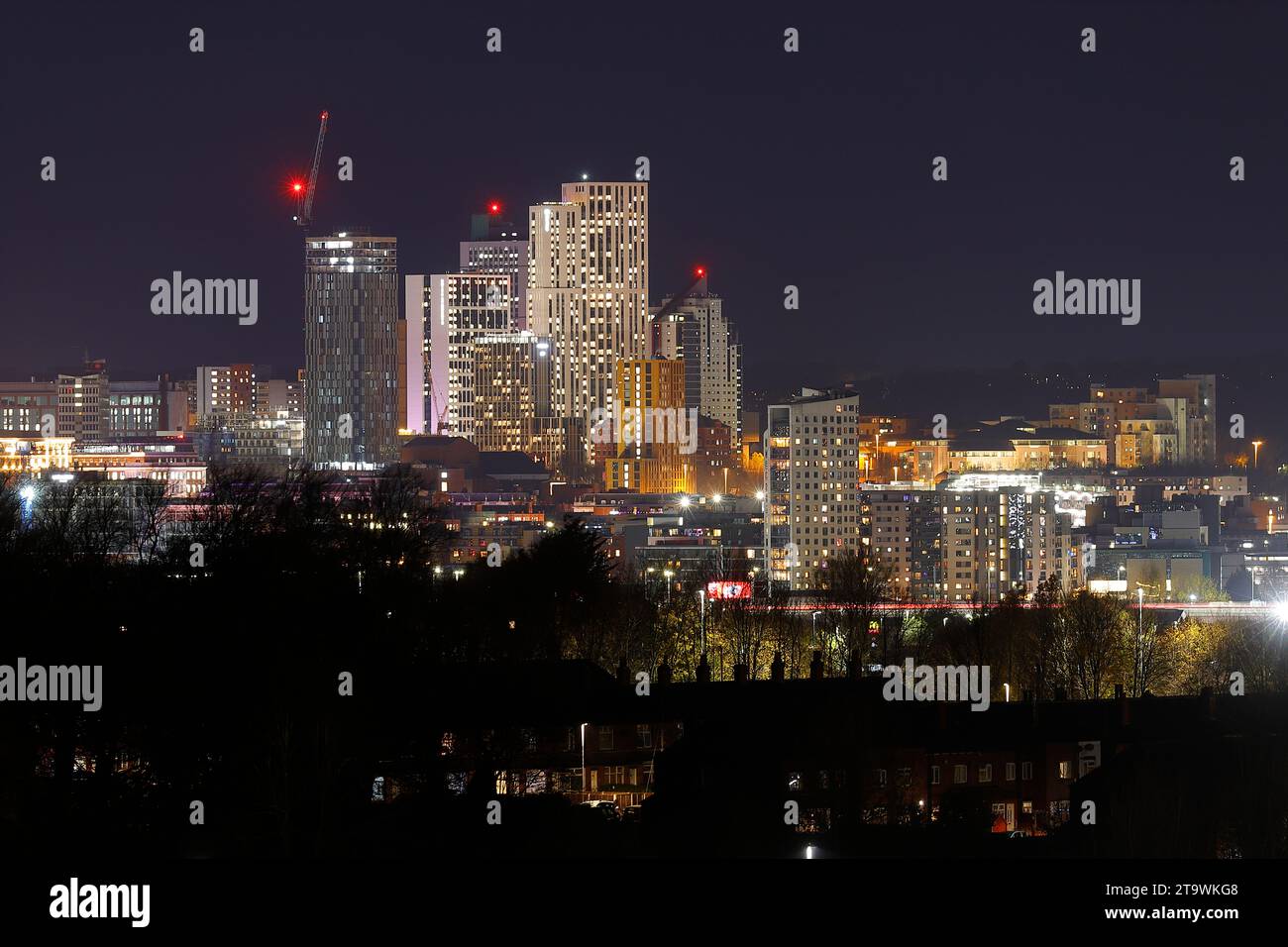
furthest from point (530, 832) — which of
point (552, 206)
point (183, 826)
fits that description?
point (552, 206)

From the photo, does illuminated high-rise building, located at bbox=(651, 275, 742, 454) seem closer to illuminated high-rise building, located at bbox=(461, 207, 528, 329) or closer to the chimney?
illuminated high-rise building, located at bbox=(461, 207, 528, 329)

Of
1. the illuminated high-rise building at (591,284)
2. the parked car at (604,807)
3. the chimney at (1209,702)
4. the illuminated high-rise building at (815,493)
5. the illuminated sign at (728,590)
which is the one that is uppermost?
the illuminated high-rise building at (591,284)

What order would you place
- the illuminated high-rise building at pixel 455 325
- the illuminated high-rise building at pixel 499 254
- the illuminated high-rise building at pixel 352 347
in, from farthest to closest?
the illuminated high-rise building at pixel 499 254 < the illuminated high-rise building at pixel 455 325 < the illuminated high-rise building at pixel 352 347

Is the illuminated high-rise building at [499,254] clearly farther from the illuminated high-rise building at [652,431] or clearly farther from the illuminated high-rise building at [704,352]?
the illuminated high-rise building at [652,431]

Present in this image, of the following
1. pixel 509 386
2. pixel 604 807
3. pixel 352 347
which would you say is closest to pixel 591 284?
pixel 509 386

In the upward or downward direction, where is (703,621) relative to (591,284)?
downward

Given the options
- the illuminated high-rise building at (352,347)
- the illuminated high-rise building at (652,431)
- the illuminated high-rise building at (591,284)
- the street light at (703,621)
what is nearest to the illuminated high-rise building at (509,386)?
the illuminated high-rise building at (591,284)

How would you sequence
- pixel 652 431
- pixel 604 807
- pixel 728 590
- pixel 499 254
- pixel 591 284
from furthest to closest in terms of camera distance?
1. pixel 499 254
2. pixel 591 284
3. pixel 652 431
4. pixel 728 590
5. pixel 604 807

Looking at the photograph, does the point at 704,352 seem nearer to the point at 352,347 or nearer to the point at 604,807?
the point at 352,347
